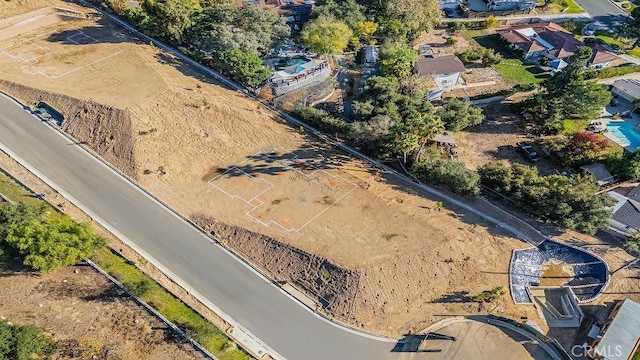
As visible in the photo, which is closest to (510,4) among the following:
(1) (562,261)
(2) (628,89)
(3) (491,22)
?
(3) (491,22)

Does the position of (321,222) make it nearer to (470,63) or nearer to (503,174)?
(503,174)

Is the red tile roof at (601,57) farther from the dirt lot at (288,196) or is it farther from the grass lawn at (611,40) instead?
the dirt lot at (288,196)

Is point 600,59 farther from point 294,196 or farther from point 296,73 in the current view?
point 294,196

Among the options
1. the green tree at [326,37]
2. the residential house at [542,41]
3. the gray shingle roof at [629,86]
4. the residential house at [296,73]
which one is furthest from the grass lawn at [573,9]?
the residential house at [296,73]

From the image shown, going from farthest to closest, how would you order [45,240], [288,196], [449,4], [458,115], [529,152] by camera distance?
[449,4], [458,115], [529,152], [288,196], [45,240]

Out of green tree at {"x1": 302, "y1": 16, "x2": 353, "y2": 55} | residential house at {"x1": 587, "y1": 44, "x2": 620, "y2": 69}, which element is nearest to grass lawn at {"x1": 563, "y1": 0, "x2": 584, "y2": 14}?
residential house at {"x1": 587, "y1": 44, "x2": 620, "y2": 69}

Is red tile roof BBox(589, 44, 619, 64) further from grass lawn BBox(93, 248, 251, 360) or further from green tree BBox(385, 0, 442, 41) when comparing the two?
grass lawn BBox(93, 248, 251, 360)
